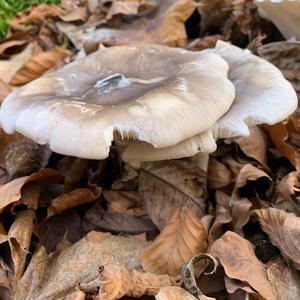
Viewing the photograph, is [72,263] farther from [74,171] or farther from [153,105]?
[153,105]

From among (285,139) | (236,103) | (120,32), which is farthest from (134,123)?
(120,32)

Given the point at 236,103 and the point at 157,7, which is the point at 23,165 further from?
the point at 157,7

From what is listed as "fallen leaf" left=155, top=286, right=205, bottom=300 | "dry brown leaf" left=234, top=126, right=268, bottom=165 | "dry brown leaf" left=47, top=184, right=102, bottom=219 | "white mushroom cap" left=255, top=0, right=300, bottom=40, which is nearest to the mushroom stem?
"dry brown leaf" left=234, top=126, right=268, bottom=165

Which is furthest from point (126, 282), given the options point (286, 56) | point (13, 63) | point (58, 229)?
point (13, 63)

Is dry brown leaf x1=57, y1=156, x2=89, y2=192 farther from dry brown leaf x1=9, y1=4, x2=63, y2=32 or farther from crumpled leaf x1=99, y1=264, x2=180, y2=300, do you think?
dry brown leaf x1=9, y1=4, x2=63, y2=32

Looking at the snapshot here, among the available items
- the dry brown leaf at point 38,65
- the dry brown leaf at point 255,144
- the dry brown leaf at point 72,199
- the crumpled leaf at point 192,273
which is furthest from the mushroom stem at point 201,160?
the dry brown leaf at point 38,65

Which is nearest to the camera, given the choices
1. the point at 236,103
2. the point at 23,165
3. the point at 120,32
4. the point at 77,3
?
the point at 236,103
